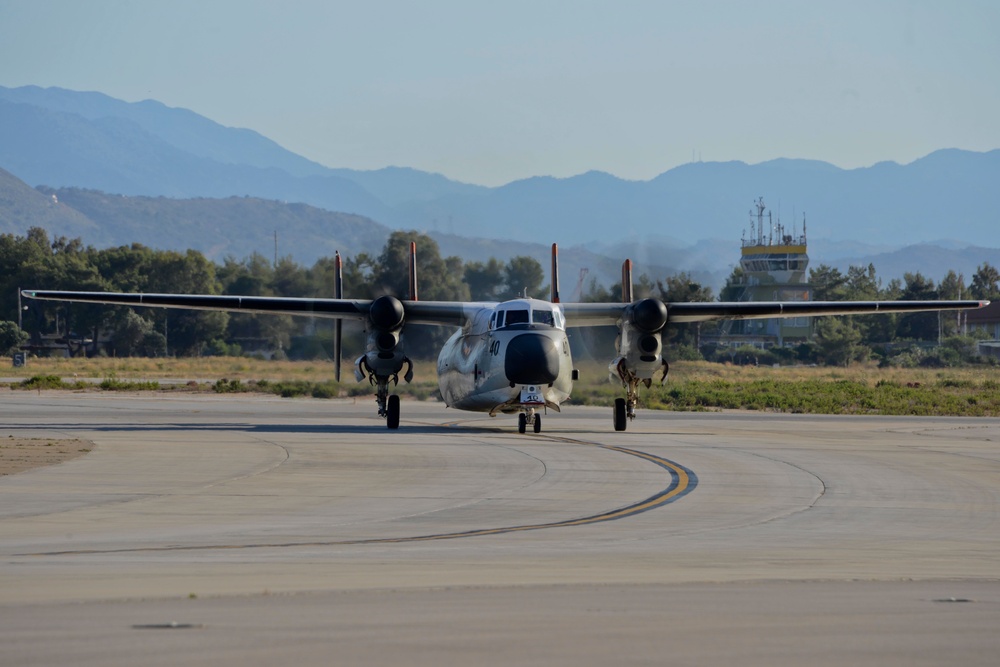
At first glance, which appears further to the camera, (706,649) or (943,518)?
(943,518)

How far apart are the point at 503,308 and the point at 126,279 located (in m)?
79.6

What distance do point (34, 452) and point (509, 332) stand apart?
10.8 metres

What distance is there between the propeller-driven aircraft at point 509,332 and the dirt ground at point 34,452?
5.20 metres

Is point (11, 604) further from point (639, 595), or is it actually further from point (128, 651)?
point (639, 595)

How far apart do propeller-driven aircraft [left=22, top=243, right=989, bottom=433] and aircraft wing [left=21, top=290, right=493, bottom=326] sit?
1.0 inches

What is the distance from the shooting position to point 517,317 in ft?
95.2

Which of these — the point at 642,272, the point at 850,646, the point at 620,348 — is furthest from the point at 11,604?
the point at 642,272

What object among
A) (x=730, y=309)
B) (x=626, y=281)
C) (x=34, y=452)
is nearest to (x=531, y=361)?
(x=730, y=309)

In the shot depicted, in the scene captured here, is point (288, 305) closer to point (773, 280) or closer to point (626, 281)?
point (626, 281)

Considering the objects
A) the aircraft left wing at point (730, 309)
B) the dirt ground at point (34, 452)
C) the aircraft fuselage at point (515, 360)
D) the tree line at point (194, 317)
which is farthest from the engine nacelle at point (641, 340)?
the tree line at point (194, 317)

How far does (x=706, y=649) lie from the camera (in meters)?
7.04

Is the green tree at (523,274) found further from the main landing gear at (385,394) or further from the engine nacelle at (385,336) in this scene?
the engine nacelle at (385,336)

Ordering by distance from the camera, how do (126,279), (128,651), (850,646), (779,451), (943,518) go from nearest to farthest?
(128,651), (850,646), (943,518), (779,451), (126,279)

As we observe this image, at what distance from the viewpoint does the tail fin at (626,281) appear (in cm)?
3503
